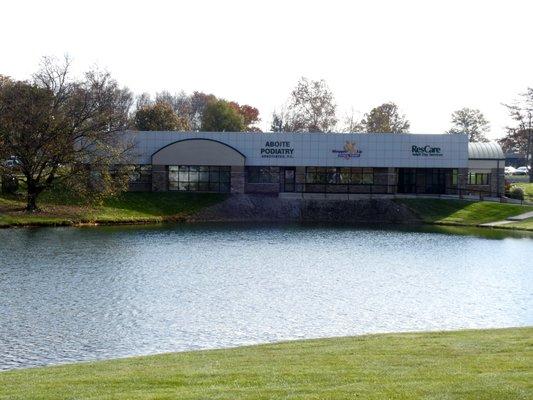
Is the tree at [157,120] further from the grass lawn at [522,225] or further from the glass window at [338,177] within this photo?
the grass lawn at [522,225]

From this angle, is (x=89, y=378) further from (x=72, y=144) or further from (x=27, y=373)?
(x=72, y=144)

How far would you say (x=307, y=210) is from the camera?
69.3 m

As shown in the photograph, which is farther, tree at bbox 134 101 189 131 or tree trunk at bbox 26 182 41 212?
tree at bbox 134 101 189 131

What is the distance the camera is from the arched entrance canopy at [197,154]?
2884 inches

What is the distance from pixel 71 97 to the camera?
198ft

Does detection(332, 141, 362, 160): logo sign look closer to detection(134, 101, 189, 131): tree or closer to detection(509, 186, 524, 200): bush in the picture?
detection(509, 186, 524, 200): bush

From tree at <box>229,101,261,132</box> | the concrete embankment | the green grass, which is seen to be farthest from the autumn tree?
the green grass

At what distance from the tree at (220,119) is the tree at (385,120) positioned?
2340 centimetres

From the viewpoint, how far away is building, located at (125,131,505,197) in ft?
241

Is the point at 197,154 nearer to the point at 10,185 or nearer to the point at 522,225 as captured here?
the point at 10,185

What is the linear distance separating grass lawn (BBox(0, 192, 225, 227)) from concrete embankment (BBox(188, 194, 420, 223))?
1.99 meters

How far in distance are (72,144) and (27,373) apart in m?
45.5

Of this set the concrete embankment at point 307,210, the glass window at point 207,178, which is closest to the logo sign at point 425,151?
the concrete embankment at point 307,210

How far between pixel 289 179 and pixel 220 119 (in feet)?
98.9
